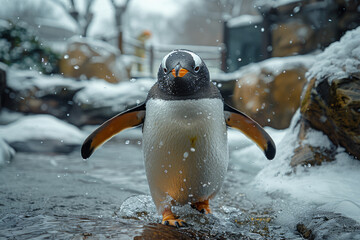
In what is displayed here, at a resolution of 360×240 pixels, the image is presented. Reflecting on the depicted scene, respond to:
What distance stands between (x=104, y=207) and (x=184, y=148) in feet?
2.24

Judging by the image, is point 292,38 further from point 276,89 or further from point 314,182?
point 314,182

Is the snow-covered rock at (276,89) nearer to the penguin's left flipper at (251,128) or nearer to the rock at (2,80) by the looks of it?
the penguin's left flipper at (251,128)

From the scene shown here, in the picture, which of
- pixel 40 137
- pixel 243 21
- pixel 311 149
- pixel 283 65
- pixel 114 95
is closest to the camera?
pixel 311 149

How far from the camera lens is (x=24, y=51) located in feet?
27.8

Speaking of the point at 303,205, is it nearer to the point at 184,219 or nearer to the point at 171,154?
the point at 184,219

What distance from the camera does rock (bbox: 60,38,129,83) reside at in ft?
28.6

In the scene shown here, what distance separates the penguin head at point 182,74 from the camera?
60.9 inches

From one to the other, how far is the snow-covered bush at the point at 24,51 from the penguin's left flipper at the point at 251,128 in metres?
7.72

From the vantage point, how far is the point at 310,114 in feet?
7.82

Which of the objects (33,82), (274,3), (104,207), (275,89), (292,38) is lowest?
(33,82)

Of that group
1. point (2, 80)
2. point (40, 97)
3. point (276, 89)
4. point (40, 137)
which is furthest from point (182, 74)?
point (2, 80)

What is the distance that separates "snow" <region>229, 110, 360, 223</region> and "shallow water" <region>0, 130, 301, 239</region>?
9 centimetres

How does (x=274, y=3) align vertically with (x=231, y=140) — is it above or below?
above

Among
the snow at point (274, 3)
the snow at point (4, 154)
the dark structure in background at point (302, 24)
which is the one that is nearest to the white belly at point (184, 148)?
the snow at point (4, 154)
